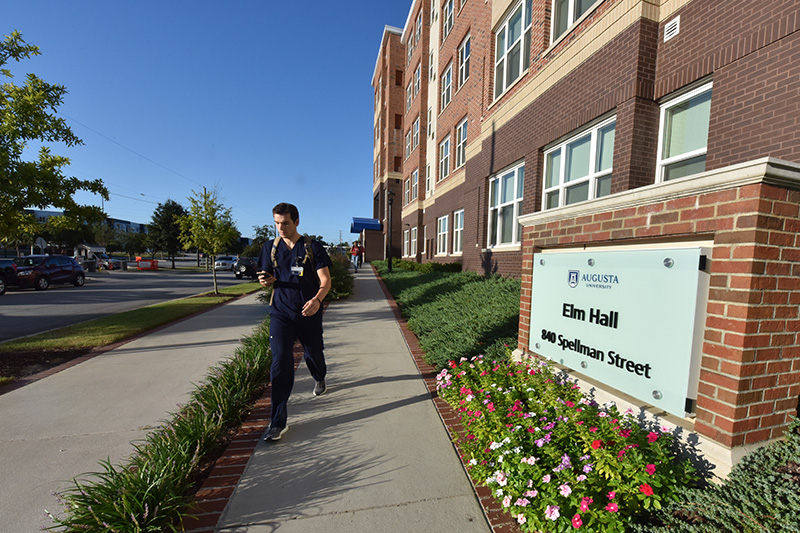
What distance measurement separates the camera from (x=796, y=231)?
1.82 meters

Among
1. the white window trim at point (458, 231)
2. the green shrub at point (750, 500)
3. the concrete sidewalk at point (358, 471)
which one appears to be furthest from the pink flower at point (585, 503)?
the white window trim at point (458, 231)

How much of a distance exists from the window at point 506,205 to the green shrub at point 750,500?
6645 millimetres

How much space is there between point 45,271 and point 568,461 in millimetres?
22351

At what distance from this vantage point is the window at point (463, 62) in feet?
39.7

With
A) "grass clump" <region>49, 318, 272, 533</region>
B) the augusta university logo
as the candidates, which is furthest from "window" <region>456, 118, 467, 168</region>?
"grass clump" <region>49, 318, 272, 533</region>

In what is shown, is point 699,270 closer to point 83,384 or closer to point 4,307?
point 83,384

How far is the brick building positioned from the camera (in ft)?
5.88

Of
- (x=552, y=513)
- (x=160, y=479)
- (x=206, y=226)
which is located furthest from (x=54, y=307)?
(x=552, y=513)

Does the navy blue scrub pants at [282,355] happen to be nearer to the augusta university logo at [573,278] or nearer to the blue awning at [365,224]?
the augusta university logo at [573,278]

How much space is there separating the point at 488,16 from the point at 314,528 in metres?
11.5

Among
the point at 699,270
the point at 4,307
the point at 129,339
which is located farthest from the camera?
the point at 4,307

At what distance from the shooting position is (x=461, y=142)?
13.0 meters

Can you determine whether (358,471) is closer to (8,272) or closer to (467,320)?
(467,320)

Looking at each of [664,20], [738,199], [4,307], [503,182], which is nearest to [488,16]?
[503,182]
